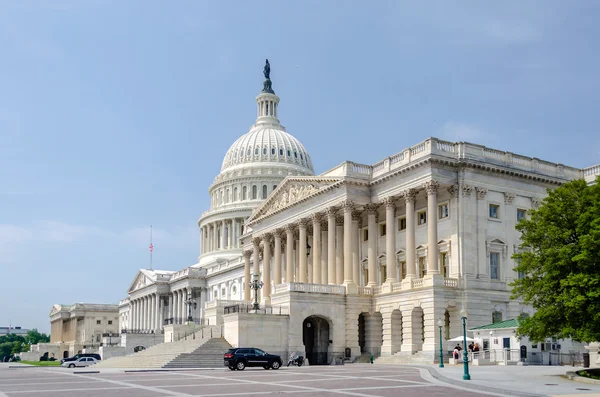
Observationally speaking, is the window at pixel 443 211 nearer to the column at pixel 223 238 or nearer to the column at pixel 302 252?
the column at pixel 302 252

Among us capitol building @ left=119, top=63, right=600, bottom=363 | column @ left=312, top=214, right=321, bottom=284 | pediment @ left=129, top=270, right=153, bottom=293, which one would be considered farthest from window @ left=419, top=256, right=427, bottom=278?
pediment @ left=129, top=270, right=153, bottom=293

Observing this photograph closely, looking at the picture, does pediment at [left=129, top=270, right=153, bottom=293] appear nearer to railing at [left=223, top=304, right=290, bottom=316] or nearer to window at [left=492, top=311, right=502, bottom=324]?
railing at [left=223, top=304, right=290, bottom=316]

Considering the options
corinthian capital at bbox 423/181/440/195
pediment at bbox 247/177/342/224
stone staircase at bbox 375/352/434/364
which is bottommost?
stone staircase at bbox 375/352/434/364

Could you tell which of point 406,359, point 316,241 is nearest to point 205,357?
point 406,359

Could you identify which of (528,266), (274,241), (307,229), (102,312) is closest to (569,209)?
(528,266)

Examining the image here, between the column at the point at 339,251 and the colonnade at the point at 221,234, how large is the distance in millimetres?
72871

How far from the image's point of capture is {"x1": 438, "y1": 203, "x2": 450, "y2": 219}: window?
65.7 meters

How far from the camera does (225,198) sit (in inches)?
6083

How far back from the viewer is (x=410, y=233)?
66.0 metres

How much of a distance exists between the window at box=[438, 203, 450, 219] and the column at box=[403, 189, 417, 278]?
2444 millimetres

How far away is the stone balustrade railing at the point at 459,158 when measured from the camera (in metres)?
64.4

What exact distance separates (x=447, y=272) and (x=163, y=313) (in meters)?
92.0

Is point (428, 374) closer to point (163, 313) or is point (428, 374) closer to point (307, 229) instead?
point (307, 229)

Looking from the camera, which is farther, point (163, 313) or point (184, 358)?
point (163, 313)
